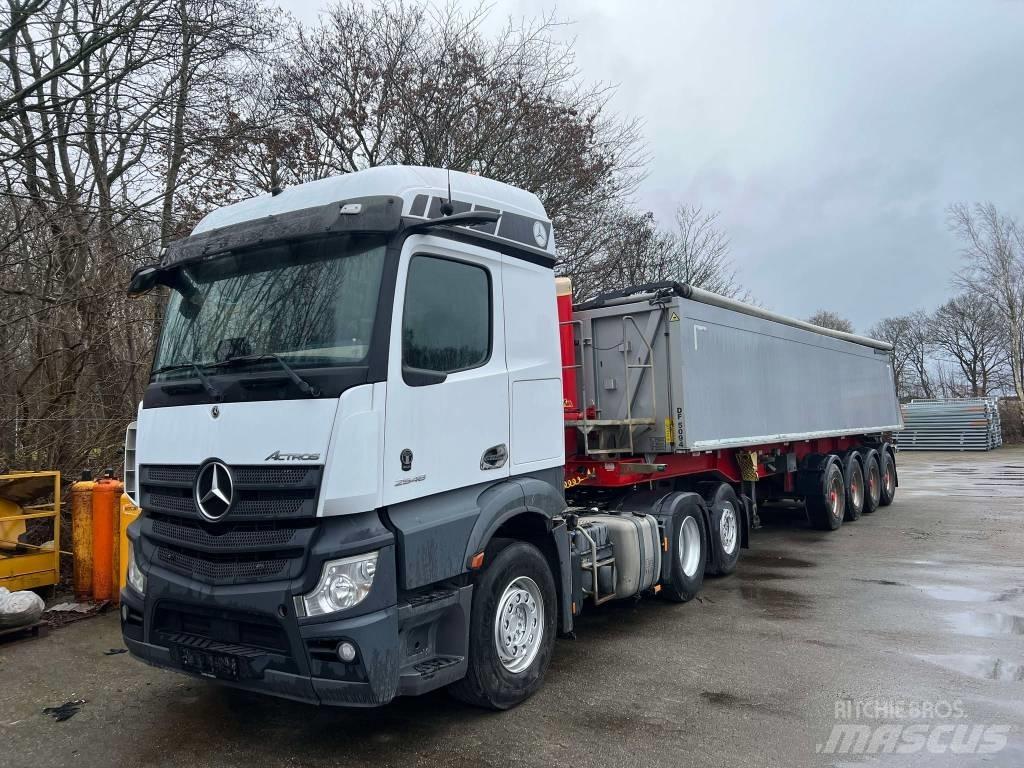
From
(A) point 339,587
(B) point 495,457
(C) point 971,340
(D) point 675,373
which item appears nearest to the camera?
(A) point 339,587

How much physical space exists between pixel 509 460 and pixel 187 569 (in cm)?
195

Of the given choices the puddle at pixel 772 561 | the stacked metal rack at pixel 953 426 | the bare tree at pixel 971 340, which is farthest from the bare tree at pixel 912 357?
the puddle at pixel 772 561

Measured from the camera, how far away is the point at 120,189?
1038cm

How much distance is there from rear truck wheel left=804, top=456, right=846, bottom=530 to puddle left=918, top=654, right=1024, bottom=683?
20.2 feet

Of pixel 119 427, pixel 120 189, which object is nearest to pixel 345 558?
pixel 119 427

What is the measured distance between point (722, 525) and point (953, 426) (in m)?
31.8

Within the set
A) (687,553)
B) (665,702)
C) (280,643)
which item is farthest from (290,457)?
(687,553)

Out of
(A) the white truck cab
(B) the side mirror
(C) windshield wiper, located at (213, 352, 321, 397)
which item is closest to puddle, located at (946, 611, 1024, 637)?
(A) the white truck cab

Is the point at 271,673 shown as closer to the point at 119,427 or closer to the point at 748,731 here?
the point at 748,731

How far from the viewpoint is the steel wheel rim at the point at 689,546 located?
24.3 feet

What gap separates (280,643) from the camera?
11.8 feet

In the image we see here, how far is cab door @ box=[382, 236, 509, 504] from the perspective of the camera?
390 centimetres

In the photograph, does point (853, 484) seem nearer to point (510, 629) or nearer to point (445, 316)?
Result: point (510, 629)

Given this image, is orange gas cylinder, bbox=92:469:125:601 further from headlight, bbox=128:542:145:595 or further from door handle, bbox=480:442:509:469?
door handle, bbox=480:442:509:469
